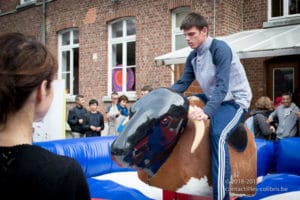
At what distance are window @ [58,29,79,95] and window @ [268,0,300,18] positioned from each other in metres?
6.84

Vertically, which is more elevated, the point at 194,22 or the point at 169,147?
the point at 194,22

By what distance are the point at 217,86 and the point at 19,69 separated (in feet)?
7.63

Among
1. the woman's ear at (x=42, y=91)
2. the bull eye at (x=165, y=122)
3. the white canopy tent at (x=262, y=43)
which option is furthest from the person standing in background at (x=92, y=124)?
the woman's ear at (x=42, y=91)

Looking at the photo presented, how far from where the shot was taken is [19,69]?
1267 mm

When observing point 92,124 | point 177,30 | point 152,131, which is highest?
point 177,30

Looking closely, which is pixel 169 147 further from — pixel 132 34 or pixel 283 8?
pixel 132 34

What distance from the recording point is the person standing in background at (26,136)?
4.09 feet

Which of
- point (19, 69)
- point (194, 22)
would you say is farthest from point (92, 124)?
point (19, 69)

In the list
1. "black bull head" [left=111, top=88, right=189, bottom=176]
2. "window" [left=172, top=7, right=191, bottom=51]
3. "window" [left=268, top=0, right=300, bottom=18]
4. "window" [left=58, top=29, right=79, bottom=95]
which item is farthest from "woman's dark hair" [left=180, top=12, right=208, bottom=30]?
"window" [left=58, top=29, right=79, bottom=95]

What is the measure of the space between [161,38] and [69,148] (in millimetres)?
6914

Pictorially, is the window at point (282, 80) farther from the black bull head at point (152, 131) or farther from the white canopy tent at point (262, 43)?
the black bull head at point (152, 131)

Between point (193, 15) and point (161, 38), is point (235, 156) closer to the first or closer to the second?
point (193, 15)

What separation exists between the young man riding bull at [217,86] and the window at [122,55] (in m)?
8.89

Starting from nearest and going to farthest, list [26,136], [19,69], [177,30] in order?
[19,69] < [26,136] < [177,30]
